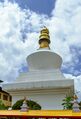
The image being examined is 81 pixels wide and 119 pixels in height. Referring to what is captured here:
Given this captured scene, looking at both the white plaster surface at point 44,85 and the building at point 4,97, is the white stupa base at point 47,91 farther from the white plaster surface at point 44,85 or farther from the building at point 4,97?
the building at point 4,97

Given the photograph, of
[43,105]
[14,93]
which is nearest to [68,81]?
[43,105]

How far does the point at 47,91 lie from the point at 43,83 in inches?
25.9

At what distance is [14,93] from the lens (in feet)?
74.9

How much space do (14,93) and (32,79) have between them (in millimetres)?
1671

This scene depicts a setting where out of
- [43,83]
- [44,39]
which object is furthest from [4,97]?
[43,83]

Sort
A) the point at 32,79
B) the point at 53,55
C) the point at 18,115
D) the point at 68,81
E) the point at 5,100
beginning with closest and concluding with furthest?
the point at 18,115
the point at 68,81
the point at 32,79
the point at 53,55
the point at 5,100

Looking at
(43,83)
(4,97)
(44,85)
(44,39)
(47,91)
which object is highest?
(44,39)

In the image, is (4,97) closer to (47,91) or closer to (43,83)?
(47,91)

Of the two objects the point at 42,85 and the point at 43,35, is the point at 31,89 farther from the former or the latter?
the point at 43,35

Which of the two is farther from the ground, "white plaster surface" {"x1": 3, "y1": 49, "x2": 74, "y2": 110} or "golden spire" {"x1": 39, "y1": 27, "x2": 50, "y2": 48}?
"golden spire" {"x1": 39, "y1": 27, "x2": 50, "y2": 48}

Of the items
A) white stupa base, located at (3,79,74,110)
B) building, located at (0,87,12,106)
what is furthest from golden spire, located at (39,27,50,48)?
building, located at (0,87,12,106)

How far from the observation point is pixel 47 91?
71.9 feet

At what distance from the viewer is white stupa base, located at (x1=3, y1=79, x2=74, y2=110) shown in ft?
70.6

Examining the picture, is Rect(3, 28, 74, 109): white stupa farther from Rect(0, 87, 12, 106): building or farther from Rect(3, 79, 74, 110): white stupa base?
Rect(0, 87, 12, 106): building
